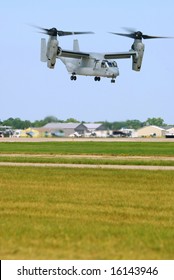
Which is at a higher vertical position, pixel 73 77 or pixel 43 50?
pixel 43 50

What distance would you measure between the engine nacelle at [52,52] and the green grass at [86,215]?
6034 centimetres

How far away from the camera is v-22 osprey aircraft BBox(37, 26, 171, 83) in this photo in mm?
104438

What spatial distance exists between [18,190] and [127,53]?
78932 millimetres

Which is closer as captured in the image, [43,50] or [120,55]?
[43,50]

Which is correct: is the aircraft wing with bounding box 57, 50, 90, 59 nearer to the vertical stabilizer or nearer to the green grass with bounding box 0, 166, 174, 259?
the vertical stabilizer

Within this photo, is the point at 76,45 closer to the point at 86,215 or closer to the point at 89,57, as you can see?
the point at 89,57

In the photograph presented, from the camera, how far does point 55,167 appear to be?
51.8 metres

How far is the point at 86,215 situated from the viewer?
26.0m

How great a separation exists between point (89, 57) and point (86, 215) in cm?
8694

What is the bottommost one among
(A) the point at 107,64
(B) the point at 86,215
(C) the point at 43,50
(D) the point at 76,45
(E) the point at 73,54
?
(B) the point at 86,215

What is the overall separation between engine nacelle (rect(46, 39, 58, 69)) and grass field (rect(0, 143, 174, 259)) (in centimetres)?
5998

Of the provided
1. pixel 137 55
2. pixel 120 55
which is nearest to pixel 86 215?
pixel 137 55

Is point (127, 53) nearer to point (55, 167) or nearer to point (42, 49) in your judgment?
point (42, 49)
